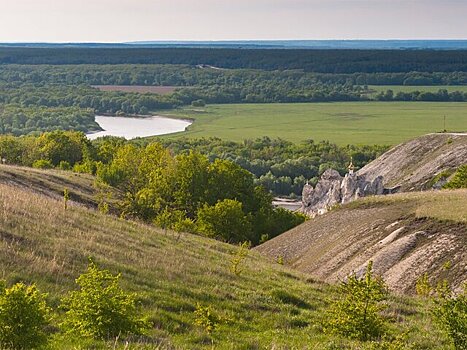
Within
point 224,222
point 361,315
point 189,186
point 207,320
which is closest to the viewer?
point 361,315

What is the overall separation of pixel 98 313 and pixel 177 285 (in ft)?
20.1

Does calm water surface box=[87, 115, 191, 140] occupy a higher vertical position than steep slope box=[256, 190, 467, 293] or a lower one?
lower

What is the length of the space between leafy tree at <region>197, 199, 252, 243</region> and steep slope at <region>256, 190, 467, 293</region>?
5.63m

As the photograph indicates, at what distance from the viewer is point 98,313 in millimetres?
12031

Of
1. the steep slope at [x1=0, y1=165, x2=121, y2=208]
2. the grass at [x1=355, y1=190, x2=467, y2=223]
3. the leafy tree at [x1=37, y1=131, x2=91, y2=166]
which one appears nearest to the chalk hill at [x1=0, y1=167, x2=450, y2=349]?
the grass at [x1=355, y1=190, x2=467, y2=223]

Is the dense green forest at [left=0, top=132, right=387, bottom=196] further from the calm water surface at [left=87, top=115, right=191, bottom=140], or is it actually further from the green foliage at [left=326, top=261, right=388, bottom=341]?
the green foliage at [left=326, top=261, right=388, bottom=341]

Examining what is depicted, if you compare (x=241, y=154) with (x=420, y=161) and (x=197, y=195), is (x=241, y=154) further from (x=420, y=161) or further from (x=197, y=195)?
(x=197, y=195)

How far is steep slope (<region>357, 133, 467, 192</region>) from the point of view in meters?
71.2

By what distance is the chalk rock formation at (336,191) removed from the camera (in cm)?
6450

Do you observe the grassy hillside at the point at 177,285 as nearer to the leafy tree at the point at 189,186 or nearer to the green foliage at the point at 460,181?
the leafy tree at the point at 189,186

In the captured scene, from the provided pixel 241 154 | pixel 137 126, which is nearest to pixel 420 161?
pixel 241 154

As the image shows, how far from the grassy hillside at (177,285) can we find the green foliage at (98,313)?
27 cm

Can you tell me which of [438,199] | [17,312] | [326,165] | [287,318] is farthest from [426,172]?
[17,312]

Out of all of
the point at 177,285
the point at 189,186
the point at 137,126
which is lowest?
the point at 137,126
